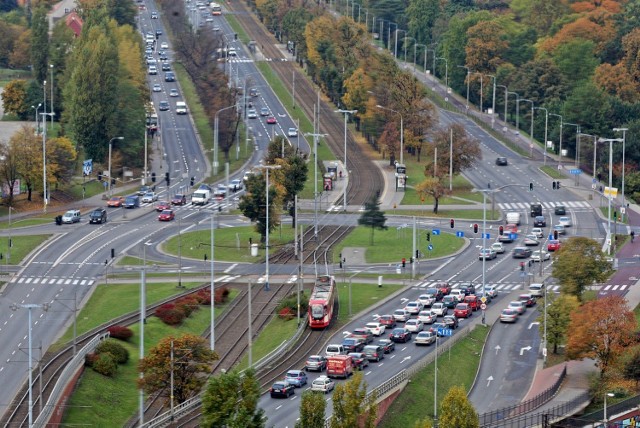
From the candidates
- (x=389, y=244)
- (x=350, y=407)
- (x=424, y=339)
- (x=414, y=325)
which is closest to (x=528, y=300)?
(x=414, y=325)

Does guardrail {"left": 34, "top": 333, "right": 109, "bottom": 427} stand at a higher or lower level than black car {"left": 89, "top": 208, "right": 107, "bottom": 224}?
lower

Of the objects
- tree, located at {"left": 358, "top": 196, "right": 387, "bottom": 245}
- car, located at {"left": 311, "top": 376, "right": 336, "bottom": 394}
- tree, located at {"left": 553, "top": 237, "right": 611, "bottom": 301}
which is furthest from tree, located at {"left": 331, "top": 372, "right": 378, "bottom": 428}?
tree, located at {"left": 358, "top": 196, "right": 387, "bottom": 245}

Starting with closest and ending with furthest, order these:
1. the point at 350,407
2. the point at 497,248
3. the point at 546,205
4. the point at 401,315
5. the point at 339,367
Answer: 1. the point at 350,407
2. the point at 339,367
3. the point at 401,315
4. the point at 497,248
5. the point at 546,205

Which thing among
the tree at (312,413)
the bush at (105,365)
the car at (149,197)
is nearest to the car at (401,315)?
the bush at (105,365)

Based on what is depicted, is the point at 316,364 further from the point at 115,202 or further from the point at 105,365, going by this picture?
the point at 115,202

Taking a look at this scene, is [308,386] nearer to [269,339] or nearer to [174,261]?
[269,339]

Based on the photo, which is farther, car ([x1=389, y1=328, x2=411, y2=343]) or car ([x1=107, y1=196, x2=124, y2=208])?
car ([x1=107, y1=196, x2=124, y2=208])

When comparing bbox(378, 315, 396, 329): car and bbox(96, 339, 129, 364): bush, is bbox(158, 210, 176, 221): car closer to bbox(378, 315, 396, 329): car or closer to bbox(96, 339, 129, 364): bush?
bbox(378, 315, 396, 329): car

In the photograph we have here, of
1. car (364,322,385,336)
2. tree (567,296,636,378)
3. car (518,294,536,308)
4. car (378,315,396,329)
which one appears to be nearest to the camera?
tree (567,296,636,378)
